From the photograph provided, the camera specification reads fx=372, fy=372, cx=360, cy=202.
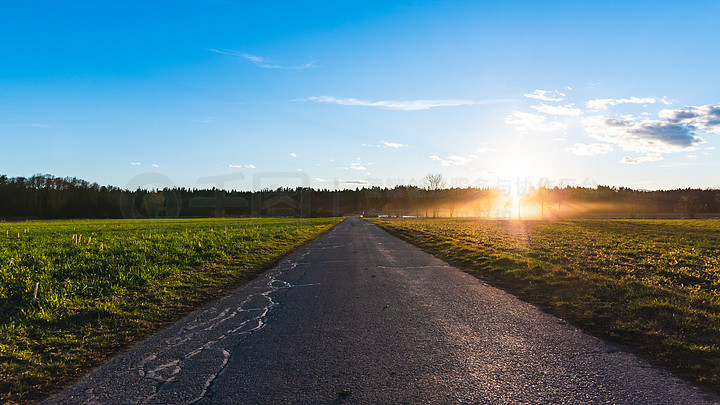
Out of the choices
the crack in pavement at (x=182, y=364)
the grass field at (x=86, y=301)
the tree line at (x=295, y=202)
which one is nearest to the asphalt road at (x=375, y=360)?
the crack in pavement at (x=182, y=364)

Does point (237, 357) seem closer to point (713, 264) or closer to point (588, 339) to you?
point (588, 339)

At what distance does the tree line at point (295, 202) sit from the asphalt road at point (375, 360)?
107059mm

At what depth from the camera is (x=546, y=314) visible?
7.59 m

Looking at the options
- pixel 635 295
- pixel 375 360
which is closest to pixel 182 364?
pixel 375 360

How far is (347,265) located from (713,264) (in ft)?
44.4

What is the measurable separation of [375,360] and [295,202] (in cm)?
15513

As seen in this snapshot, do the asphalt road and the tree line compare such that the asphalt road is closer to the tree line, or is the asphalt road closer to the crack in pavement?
the crack in pavement

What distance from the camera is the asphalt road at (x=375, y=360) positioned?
405 cm

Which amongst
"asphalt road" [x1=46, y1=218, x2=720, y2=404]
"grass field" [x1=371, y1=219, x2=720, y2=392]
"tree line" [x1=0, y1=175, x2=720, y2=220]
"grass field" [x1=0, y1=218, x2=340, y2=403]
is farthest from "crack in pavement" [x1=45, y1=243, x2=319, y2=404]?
"tree line" [x1=0, y1=175, x2=720, y2=220]

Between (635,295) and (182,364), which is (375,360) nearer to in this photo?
(182,364)

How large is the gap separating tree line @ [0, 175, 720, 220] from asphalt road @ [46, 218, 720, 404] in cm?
10706

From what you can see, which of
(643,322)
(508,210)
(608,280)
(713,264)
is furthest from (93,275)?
(508,210)

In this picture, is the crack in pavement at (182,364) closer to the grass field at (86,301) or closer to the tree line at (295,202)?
the grass field at (86,301)

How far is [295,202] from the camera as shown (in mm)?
157625
